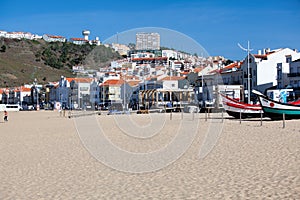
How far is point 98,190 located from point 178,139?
26.4 feet

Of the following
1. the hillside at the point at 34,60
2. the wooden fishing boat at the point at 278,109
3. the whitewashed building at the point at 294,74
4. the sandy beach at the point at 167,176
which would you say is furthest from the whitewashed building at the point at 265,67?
the hillside at the point at 34,60

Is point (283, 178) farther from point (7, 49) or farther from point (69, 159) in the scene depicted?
point (7, 49)

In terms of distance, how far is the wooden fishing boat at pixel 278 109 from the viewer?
76.0ft

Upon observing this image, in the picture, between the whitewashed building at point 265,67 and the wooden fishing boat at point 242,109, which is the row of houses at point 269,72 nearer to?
the whitewashed building at point 265,67

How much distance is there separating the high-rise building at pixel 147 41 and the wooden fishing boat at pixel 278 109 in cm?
1210

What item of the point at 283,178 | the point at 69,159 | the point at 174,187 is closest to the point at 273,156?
the point at 283,178

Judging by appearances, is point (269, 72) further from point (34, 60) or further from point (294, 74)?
point (34, 60)

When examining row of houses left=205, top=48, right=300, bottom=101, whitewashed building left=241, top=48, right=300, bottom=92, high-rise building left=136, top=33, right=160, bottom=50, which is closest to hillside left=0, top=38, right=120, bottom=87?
row of houses left=205, top=48, right=300, bottom=101

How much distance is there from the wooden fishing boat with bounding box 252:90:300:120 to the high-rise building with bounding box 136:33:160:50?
1210 centimetres

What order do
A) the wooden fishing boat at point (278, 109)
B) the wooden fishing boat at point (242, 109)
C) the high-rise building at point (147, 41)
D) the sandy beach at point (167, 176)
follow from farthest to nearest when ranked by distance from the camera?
the wooden fishing boat at point (242, 109) → the wooden fishing boat at point (278, 109) → the high-rise building at point (147, 41) → the sandy beach at point (167, 176)

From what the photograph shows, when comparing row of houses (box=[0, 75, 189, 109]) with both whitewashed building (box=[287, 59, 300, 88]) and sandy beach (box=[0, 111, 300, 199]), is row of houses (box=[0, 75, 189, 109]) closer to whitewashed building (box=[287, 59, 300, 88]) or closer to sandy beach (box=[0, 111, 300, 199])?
whitewashed building (box=[287, 59, 300, 88])

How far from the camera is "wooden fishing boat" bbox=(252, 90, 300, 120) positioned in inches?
912

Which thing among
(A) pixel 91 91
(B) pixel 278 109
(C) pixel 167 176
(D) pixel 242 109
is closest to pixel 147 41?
(C) pixel 167 176

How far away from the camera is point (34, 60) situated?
148 meters
